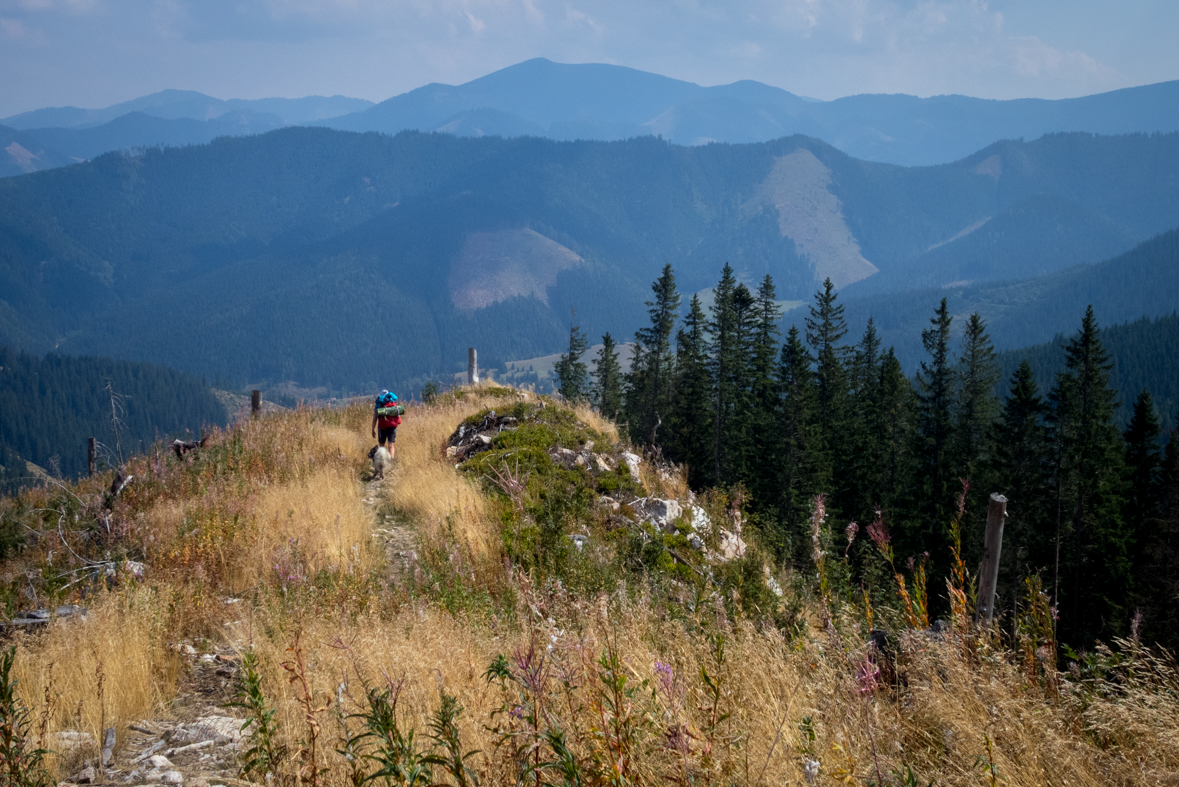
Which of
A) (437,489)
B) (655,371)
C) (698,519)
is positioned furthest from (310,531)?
(655,371)

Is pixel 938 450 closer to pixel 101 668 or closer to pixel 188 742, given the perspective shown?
pixel 188 742

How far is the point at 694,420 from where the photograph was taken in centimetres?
4059

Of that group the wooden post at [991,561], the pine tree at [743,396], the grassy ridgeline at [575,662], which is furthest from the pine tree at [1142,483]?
the grassy ridgeline at [575,662]

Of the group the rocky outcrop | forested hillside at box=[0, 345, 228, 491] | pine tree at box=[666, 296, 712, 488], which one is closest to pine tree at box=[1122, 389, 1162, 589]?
pine tree at box=[666, 296, 712, 488]

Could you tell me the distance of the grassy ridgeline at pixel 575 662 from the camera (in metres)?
2.60

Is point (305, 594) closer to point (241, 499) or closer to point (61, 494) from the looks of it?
point (241, 499)

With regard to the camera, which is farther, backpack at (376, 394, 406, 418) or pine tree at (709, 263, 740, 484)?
pine tree at (709, 263, 740, 484)

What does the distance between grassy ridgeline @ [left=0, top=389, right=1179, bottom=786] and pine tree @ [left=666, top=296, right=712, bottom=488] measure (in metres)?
32.9

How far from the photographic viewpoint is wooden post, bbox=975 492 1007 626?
4.52 m

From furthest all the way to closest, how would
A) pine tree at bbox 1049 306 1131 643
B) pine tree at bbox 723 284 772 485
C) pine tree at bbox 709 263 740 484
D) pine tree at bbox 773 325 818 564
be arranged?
pine tree at bbox 709 263 740 484 < pine tree at bbox 723 284 772 485 < pine tree at bbox 773 325 818 564 < pine tree at bbox 1049 306 1131 643

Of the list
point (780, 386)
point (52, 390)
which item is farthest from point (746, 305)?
point (52, 390)

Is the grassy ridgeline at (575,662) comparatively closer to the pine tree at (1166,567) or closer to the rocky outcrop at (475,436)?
the rocky outcrop at (475,436)

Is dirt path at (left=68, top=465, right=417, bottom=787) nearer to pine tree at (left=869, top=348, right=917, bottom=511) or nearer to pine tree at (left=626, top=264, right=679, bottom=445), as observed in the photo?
pine tree at (left=626, top=264, right=679, bottom=445)

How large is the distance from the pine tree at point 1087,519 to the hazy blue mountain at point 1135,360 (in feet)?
316
